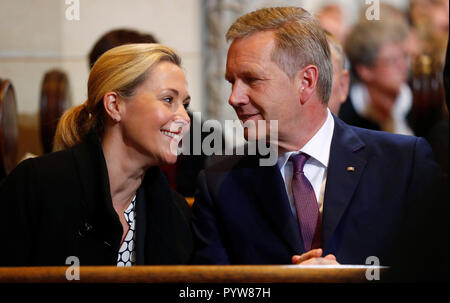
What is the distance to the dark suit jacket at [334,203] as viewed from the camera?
186cm

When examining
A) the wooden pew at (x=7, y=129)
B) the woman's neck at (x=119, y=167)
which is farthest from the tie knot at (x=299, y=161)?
the wooden pew at (x=7, y=129)

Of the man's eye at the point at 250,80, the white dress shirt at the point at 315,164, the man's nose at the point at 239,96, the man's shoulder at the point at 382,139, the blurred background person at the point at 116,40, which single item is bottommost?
the white dress shirt at the point at 315,164

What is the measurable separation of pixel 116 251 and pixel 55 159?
1.14 ft

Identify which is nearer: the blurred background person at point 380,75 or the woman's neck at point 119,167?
the woman's neck at point 119,167

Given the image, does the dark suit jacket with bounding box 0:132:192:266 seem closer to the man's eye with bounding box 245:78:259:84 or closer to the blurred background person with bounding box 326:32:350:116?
the man's eye with bounding box 245:78:259:84

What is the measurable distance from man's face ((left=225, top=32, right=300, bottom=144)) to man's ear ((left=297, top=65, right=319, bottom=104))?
3cm

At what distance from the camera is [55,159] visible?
80.7 inches

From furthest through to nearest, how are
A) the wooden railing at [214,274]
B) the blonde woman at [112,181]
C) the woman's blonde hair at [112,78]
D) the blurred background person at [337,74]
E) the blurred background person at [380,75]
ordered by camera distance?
the blurred background person at [380,75]
the blurred background person at [337,74]
the woman's blonde hair at [112,78]
the blonde woman at [112,181]
the wooden railing at [214,274]

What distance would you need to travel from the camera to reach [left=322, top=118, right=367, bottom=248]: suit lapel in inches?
72.4

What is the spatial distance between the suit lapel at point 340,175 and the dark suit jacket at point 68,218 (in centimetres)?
51

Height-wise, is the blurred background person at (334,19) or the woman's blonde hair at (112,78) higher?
the blurred background person at (334,19)

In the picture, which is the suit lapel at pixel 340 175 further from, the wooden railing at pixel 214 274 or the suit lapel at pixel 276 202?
the wooden railing at pixel 214 274

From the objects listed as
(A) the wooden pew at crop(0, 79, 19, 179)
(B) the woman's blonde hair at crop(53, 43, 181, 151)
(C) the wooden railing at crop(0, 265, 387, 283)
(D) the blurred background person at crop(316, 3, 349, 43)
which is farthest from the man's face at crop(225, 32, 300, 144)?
(D) the blurred background person at crop(316, 3, 349, 43)
